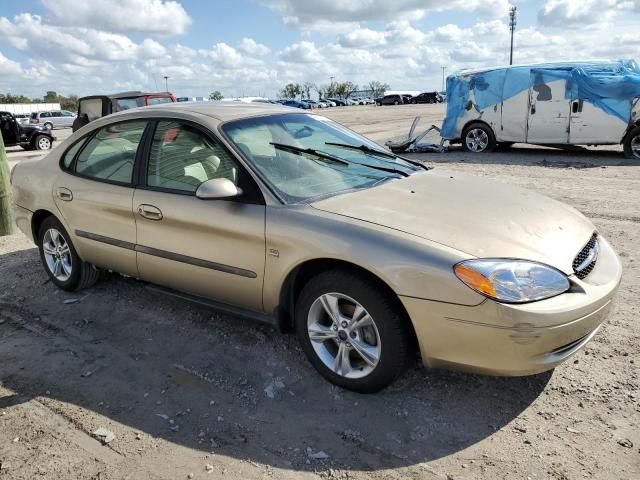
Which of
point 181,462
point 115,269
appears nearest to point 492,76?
point 115,269

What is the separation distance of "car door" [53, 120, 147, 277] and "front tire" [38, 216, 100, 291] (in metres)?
0.17

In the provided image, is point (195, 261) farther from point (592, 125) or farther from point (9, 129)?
point (9, 129)

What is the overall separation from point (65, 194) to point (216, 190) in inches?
75.8

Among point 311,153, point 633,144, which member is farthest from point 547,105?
point 311,153

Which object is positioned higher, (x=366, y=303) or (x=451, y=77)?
(x=451, y=77)

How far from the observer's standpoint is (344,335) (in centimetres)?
298

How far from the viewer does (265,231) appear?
3.11m

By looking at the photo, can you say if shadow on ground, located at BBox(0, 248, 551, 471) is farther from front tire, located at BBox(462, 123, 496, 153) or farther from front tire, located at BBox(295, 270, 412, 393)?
front tire, located at BBox(462, 123, 496, 153)

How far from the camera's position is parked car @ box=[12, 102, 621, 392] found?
258cm

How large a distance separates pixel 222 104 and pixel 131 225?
1.18 meters

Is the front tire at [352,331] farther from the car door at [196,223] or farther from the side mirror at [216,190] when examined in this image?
the side mirror at [216,190]

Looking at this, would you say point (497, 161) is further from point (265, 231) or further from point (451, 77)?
point (265, 231)

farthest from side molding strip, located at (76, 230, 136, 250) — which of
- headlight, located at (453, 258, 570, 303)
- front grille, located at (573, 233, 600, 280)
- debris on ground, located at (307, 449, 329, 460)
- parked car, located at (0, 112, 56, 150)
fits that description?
parked car, located at (0, 112, 56, 150)

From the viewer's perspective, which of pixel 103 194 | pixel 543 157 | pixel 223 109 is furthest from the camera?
pixel 543 157
